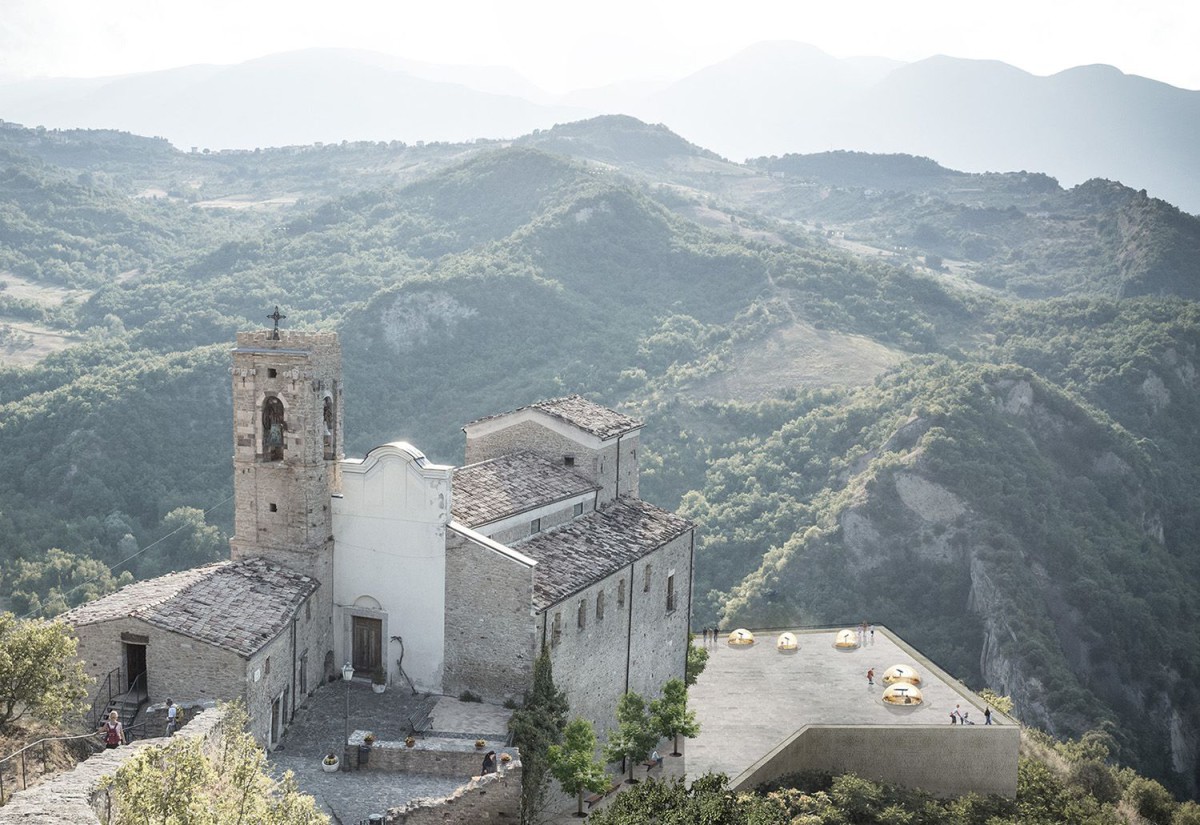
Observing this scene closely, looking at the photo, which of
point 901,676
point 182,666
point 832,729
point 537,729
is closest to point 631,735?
point 537,729

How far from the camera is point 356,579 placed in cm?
3603

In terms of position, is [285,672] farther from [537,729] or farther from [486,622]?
[537,729]

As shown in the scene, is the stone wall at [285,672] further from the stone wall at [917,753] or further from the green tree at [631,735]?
the stone wall at [917,753]

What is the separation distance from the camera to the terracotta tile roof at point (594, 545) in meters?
35.8

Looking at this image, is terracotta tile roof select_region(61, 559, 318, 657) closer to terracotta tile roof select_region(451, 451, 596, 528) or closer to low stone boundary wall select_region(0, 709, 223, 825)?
terracotta tile roof select_region(451, 451, 596, 528)

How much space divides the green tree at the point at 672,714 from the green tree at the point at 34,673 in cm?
1611

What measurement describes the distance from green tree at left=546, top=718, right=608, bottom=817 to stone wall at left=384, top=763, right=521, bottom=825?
7.18 ft

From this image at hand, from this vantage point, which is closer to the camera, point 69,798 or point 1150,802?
point 69,798

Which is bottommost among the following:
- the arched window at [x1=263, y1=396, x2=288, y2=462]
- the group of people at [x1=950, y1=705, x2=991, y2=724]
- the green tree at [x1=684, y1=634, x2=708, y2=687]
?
the group of people at [x1=950, y1=705, x2=991, y2=724]

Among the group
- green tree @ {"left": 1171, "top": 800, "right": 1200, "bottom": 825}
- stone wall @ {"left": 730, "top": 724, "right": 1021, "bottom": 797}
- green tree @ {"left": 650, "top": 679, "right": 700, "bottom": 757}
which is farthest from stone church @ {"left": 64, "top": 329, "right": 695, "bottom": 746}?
green tree @ {"left": 1171, "top": 800, "right": 1200, "bottom": 825}

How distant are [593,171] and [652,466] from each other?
9231 cm

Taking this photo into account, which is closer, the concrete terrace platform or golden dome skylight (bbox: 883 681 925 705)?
the concrete terrace platform

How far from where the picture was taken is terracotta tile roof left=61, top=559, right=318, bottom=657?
30281 millimetres

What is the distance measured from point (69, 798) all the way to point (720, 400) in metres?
99.6
